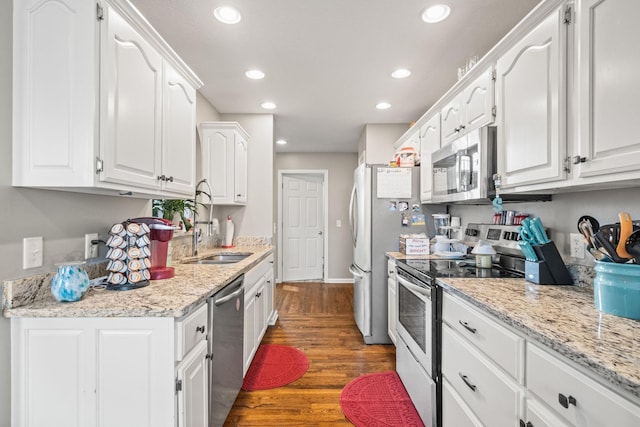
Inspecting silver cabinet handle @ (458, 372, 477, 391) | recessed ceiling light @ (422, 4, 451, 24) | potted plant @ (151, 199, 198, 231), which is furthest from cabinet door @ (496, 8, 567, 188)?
potted plant @ (151, 199, 198, 231)

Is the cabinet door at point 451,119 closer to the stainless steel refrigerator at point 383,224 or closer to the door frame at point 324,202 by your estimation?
the stainless steel refrigerator at point 383,224

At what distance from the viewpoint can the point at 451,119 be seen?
2.22m

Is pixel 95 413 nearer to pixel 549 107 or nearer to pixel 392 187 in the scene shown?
pixel 549 107

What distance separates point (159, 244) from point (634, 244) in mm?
2112

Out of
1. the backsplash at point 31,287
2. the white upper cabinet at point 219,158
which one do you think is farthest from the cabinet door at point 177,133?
the white upper cabinet at point 219,158

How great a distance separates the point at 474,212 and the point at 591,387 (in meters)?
1.93

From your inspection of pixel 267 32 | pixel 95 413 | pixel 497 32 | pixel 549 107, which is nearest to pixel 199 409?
pixel 95 413

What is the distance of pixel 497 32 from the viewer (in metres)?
1.90

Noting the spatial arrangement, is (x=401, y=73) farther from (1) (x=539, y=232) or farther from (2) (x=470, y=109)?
(1) (x=539, y=232)

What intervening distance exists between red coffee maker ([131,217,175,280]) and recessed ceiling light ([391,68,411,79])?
6.79 feet

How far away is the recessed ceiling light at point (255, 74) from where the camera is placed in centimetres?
246

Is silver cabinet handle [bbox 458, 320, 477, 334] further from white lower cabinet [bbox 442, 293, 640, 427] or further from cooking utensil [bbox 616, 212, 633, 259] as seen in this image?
cooking utensil [bbox 616, 212, 633, 259]

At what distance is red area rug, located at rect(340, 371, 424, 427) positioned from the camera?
5.87 feet

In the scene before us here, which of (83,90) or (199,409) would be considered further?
(199,409)
